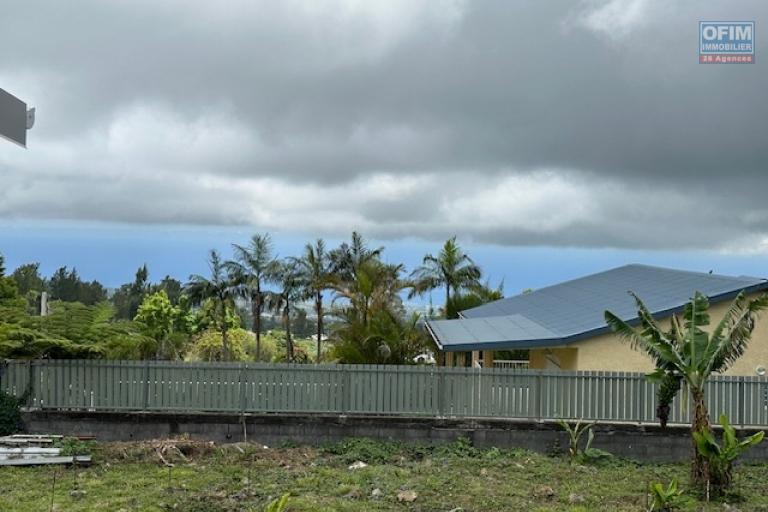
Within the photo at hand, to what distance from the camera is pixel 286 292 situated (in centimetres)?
3828

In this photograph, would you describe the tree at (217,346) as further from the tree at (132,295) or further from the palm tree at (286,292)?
the tree at (132,295)

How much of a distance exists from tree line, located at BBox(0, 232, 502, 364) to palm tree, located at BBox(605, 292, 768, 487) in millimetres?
11202

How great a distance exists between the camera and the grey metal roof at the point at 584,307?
17.7 m

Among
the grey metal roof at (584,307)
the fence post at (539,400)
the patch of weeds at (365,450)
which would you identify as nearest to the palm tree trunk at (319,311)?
the grey metal roof at (584,307)

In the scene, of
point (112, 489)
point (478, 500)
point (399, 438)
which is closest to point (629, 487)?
point (478, 500)

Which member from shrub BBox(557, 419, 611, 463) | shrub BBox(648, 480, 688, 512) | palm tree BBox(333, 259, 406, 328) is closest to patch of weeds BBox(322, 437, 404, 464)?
shrub BBox(557, 419, 611, 463)

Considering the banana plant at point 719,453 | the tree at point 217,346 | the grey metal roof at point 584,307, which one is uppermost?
the grey metal roof at point 584,307

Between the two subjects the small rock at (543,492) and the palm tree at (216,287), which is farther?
the palm tree at (216,287)

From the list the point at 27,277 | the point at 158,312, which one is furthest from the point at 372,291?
the point at 27,277

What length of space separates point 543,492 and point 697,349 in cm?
346

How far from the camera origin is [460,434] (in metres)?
15.8

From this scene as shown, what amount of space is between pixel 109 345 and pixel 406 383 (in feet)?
21.8

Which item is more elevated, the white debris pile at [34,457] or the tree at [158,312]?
the tree at [158,312]

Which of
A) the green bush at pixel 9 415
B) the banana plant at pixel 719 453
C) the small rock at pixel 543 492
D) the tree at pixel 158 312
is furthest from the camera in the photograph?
the tree at pixel 158 312
